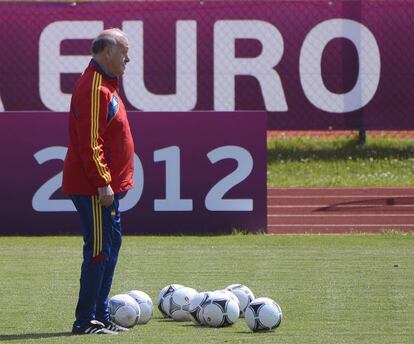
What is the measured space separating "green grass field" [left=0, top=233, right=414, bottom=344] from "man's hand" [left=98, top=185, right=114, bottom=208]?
2.87 ft

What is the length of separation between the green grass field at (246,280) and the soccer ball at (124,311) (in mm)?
103

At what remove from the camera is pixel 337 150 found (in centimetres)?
2012

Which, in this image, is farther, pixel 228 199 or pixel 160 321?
pixel 228 199

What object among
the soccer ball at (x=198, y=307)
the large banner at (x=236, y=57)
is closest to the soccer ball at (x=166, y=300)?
the soccer ball at (x=198, y=307)

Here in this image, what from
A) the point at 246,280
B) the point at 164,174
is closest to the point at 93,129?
the point at 246,280

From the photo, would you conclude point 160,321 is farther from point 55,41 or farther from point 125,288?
point 55,41

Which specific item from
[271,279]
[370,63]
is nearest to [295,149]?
[370,63]

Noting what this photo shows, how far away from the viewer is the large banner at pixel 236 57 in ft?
62.4

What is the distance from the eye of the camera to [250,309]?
8383 millimetres

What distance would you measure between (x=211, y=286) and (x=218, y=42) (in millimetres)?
9097

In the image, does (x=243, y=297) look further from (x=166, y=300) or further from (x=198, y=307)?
(x=166, y=300)

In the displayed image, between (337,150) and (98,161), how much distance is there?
40.3 feet

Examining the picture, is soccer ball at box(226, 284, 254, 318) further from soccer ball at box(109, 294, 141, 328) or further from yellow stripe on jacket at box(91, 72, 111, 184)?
yellow stripe on jacket at box(91, 72, 111, 184)

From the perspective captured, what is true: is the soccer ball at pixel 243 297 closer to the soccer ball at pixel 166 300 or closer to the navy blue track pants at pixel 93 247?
the soccer ball at pixel 166 300
